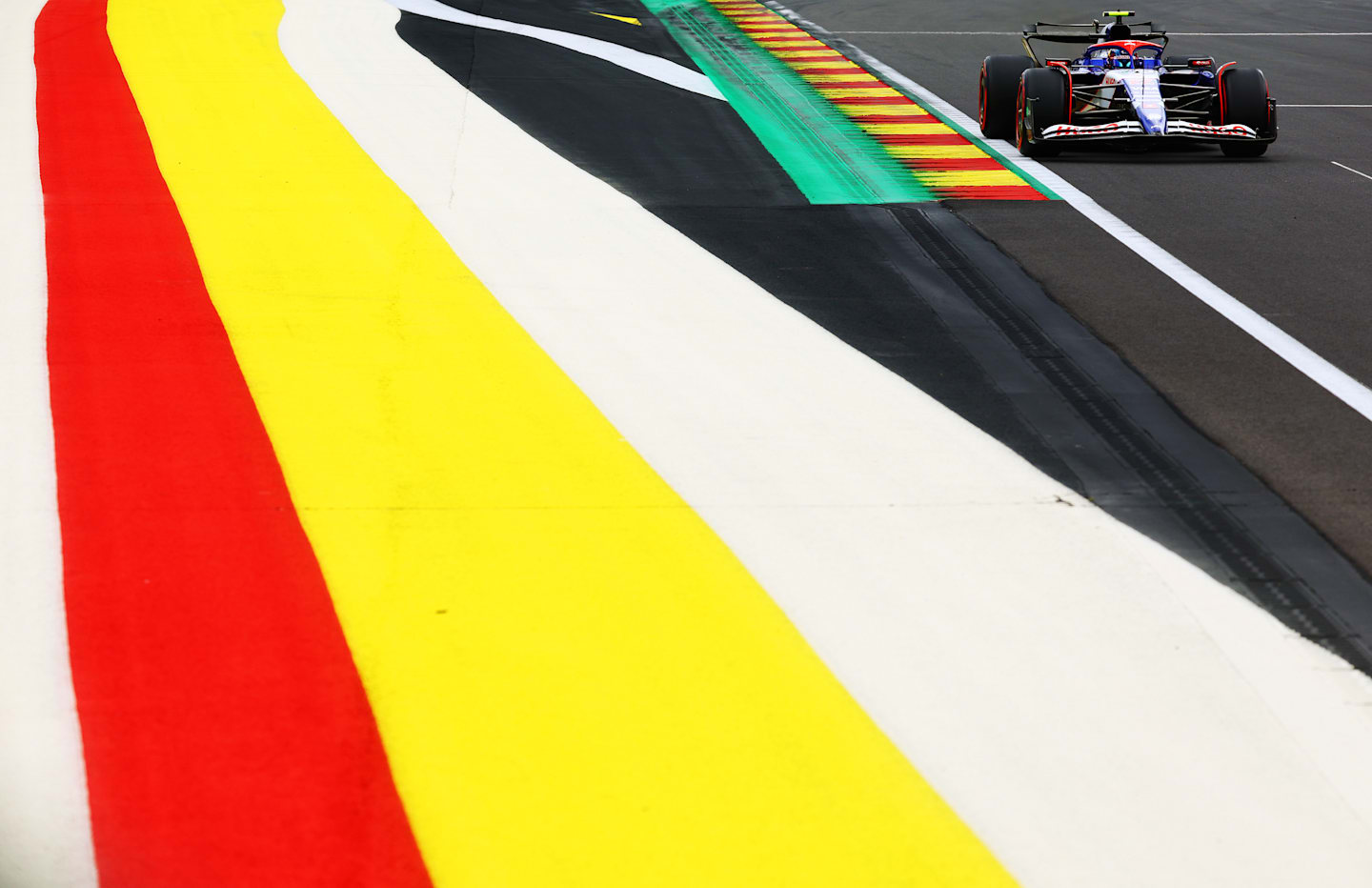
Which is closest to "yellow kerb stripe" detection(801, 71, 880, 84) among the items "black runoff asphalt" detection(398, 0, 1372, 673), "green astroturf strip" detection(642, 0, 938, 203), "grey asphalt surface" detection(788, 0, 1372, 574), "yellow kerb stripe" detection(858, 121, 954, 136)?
"green astroturf strip" detection(642, 0, 938, 203)

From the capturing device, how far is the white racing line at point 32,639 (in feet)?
12.0

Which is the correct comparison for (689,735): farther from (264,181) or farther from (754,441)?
(264,181)

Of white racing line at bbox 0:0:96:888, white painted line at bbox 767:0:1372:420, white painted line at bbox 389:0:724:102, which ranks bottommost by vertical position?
white racing line at bbox 0:0:96:888

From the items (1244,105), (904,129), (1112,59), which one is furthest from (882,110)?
(1244,105)

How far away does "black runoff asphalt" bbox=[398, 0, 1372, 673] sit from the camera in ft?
17.5

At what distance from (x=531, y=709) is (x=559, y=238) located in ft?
18.3

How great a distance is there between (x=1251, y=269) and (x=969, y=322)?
231 centimetres

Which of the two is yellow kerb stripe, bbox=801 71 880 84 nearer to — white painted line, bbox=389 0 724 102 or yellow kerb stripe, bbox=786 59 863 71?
yellow kerb stripe, bbox=786 59 863 71

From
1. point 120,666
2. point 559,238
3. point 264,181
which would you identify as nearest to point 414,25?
point 264,181

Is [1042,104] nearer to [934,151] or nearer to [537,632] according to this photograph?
[934,151]

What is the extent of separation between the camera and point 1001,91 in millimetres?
12805

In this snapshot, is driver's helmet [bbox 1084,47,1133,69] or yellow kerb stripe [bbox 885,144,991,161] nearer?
yellow kerb stripe [bbox 885,144,991,161]

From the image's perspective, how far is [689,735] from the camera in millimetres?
4172

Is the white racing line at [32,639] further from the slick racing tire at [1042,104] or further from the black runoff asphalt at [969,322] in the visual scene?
the slick racing tire at [1042,104]
